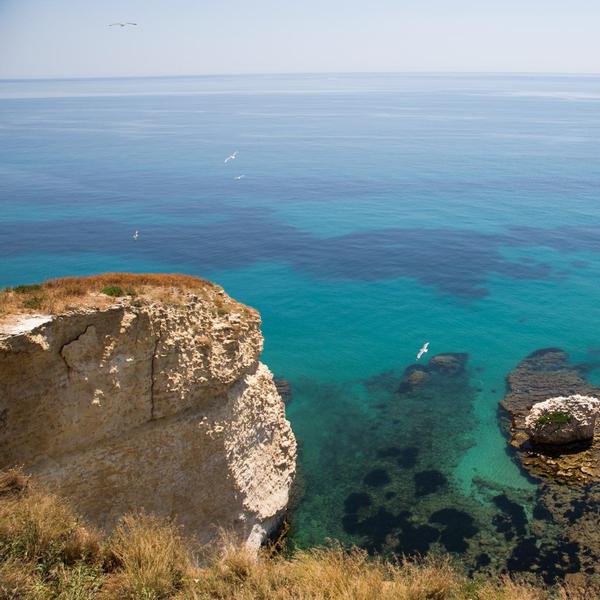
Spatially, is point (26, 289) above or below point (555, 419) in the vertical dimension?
above

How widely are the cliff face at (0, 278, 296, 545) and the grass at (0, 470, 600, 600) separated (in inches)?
101

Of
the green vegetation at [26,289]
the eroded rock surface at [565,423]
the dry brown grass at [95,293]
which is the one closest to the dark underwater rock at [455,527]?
the eroded rock surface at [565,423]

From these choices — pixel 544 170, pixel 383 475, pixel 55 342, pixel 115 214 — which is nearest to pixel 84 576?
pixel 55 342

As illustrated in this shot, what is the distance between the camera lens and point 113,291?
1880 cm

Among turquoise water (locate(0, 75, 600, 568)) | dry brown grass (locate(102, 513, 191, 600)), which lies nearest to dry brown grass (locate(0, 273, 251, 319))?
dry brown grass (locate(102, 513, 191, 600))

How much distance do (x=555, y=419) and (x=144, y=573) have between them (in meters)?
23.0

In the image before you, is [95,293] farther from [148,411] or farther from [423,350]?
[423,350]

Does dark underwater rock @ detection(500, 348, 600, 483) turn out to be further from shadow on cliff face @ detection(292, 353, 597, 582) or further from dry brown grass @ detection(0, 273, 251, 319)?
dry brown grass @ detection(0, 273, 251, 319)

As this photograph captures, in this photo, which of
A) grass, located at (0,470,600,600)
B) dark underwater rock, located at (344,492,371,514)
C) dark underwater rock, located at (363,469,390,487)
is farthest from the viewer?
dark underwater rock, located at (363,469,390,487)

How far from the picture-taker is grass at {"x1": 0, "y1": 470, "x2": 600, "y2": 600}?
1291 cm

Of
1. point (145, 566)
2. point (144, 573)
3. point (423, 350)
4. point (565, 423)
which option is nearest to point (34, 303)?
point (145, 566)

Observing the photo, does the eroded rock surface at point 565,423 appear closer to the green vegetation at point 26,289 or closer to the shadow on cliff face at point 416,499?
the shadow on cliff face at point 416,499

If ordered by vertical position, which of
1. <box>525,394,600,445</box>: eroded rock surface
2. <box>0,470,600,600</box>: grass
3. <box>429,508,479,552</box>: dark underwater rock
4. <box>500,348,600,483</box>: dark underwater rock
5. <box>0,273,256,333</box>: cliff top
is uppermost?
A: <box>0,273,256,333</box>: cliff top

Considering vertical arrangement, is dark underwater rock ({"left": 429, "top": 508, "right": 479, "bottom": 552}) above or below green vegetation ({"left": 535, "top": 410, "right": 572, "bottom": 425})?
below
